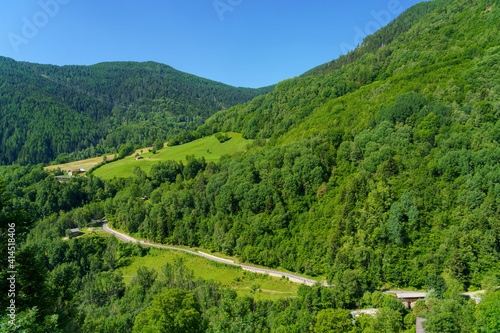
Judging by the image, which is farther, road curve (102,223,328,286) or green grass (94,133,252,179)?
green grass (94,133,252,179)

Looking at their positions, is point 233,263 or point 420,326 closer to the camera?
point 420,326

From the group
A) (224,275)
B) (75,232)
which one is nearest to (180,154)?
(75,232)

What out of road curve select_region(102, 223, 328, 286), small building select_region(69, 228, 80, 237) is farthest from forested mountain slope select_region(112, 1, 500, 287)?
small building select_region(69, 228, 80, 237)

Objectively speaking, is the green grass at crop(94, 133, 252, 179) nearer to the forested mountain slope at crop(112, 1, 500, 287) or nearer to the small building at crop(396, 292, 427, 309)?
the forested mountain slope at crop(112, 1, 500, 287)

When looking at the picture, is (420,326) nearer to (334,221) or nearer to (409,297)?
(409,297)

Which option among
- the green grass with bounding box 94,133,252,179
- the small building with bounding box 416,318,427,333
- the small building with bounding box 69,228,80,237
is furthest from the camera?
the green grass with bounding box 94,133,252,179

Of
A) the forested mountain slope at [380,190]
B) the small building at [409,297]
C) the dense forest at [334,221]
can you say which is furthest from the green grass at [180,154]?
the small building at [409,297]
